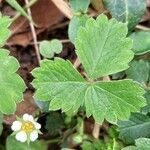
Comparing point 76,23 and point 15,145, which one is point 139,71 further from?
point 15,145

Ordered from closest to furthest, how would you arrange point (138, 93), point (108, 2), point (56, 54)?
point (138, 93) < point (108, 2) < point (56, 54)

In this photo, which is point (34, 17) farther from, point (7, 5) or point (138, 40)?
point (138, 40)

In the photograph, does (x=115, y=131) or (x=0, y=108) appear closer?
(x=0, y=108)

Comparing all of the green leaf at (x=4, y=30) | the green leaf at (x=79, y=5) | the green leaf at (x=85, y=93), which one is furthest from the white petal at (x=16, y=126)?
the green leaf at (x=79, y=5)

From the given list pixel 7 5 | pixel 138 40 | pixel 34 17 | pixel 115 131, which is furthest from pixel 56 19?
pixel 115 131

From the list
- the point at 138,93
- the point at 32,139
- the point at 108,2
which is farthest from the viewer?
the point at 108,2

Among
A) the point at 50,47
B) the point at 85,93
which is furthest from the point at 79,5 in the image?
the point at 85,93

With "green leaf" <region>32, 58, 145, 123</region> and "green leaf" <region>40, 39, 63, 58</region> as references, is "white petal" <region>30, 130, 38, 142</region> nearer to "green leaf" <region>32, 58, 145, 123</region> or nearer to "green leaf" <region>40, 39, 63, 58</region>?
"green leaf" <region>32, 58, 145, 123</region>

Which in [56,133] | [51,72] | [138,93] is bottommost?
[56,133]
